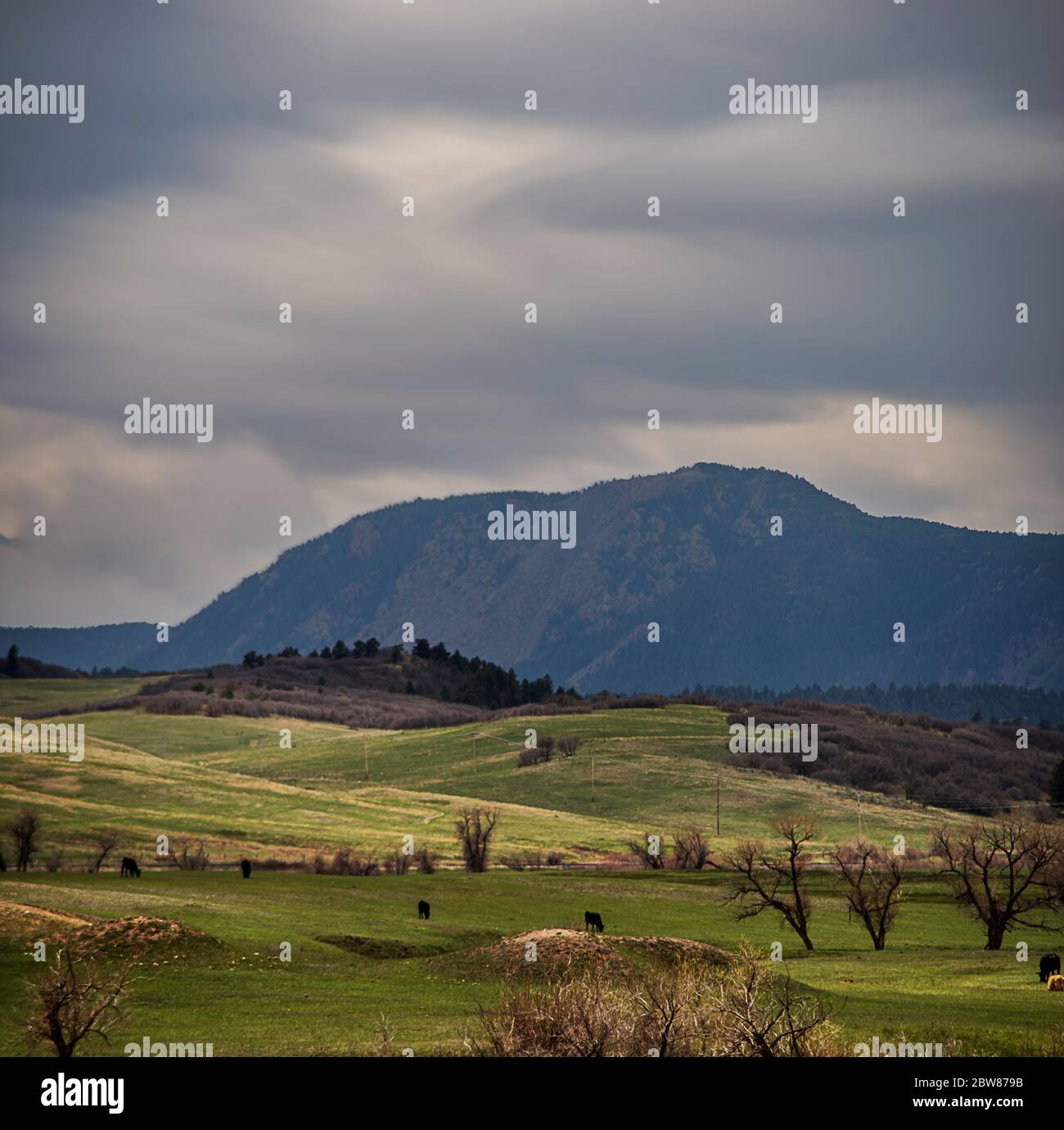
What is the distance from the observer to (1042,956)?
219 feet

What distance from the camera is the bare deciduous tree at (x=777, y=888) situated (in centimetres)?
7900

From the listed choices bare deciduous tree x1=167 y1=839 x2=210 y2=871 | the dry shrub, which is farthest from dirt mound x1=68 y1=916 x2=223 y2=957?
bare deciduous tree x1=167 y1=839 x2=210 y2=871

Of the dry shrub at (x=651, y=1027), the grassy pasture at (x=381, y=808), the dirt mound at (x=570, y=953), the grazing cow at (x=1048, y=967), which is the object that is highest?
the dry shrub at (x=651, y=1027)

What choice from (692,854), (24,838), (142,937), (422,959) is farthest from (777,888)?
(24,838)

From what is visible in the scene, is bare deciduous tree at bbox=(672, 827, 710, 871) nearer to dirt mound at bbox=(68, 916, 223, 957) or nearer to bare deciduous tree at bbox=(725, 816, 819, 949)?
bare deciduous tree at bbox=(725, 816, 819, 949)

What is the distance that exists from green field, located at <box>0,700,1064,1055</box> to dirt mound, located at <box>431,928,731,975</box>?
452mm

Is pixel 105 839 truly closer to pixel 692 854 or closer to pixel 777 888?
pixel 692 854

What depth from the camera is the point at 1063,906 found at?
9925 centimetres

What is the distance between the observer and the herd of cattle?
57.4m

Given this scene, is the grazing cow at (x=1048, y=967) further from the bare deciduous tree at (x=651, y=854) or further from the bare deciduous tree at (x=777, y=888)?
the bare deciduous tree at (x=651, y=854)

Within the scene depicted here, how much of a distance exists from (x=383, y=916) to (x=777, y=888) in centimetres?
3444

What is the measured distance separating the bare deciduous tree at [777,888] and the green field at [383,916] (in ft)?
4.35

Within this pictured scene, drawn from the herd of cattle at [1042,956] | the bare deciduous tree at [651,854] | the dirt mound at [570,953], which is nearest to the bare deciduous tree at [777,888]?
the bare deciduous tree at [651,854]
